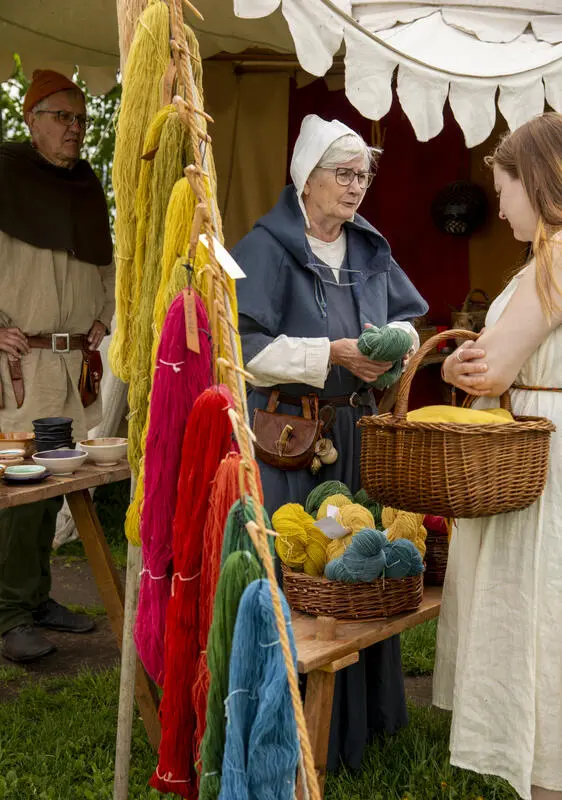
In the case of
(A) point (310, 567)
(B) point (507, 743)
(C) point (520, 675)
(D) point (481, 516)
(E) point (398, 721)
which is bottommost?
(E) point (398, 721)

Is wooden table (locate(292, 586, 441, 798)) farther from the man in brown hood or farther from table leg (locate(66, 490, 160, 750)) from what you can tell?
the man in brown hood

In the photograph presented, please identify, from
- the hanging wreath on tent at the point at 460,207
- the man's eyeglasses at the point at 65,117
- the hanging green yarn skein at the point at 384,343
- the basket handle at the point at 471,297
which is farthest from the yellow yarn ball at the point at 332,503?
the hanging wreath on tent at the point at 460,207

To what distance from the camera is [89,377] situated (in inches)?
164

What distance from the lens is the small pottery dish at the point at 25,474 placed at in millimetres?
2715

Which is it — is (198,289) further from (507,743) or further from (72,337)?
(72,337)

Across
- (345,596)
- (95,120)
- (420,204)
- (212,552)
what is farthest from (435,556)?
(95,120)

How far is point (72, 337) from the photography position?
4.06m

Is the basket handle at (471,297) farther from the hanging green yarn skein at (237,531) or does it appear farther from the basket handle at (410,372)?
the hanging green yarn skein at (237,531)

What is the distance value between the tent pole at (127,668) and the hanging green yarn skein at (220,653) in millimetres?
779

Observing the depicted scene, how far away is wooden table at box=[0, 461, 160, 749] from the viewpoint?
111 inches

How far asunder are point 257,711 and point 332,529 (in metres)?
1.18

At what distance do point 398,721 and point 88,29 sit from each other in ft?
10.9

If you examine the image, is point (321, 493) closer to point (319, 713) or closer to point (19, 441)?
point (319, 713)

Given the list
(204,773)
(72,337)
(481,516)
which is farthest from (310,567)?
(72,337)
